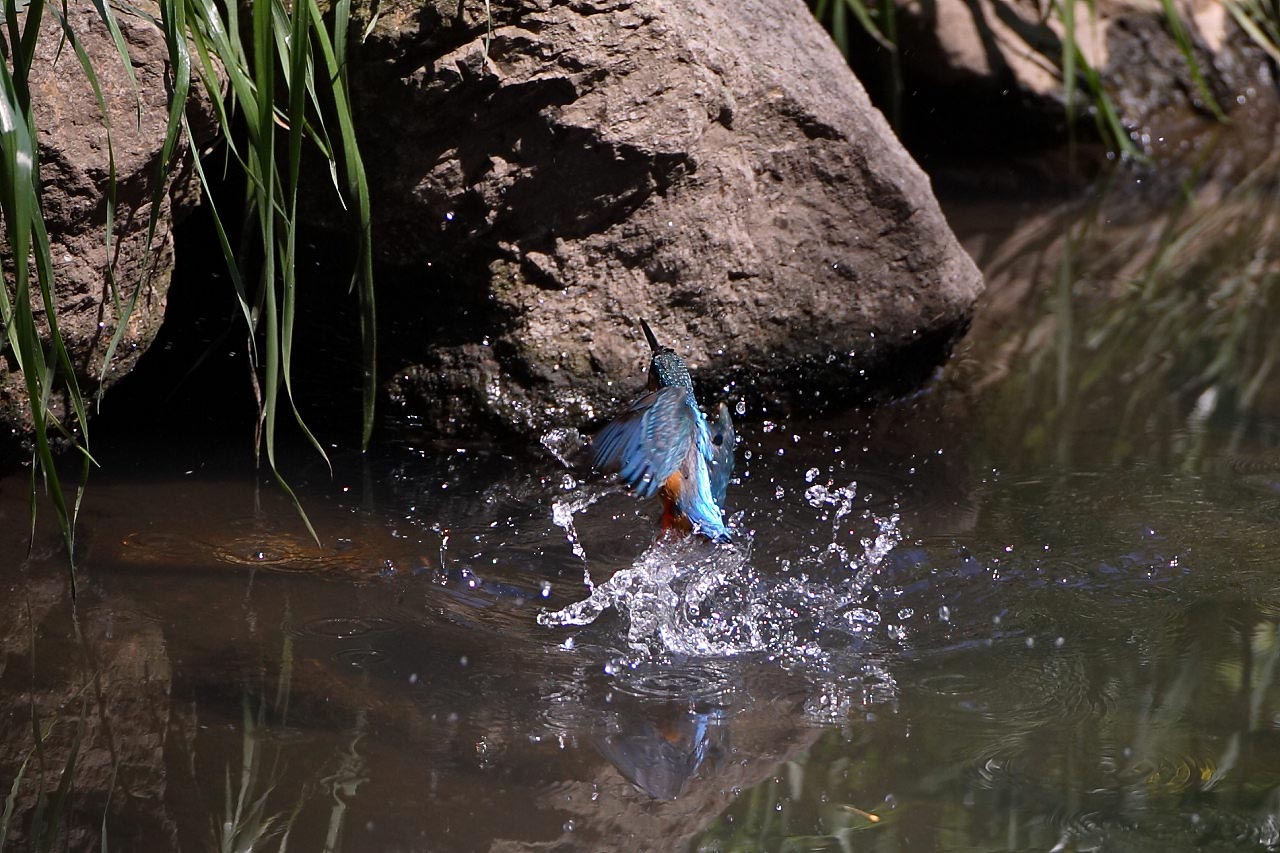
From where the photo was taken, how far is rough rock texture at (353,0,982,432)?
10.8 feet

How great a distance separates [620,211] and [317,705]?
168 centimetres

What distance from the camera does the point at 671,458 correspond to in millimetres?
2848

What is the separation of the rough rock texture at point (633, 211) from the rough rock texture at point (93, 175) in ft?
1.80

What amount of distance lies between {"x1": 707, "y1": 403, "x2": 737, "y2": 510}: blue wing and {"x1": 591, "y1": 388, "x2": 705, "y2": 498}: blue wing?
121 mm

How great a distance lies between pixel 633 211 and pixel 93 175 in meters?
1.33

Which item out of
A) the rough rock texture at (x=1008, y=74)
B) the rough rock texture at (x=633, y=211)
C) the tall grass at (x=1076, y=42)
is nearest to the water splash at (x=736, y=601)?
the rough rock texture at (x=633, y=211)

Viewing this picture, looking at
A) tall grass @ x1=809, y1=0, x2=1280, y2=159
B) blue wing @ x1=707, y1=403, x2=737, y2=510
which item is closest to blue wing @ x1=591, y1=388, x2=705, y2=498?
blue wing @ x1=707, y1=403, x2=737, y2=510

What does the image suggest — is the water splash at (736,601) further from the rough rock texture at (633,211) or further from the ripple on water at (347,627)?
the rough rock texture at (633,211)

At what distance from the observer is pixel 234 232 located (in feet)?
11.4

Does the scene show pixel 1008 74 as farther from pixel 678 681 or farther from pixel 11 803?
pixel 11 803

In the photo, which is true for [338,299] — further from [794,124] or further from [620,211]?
[794,124]

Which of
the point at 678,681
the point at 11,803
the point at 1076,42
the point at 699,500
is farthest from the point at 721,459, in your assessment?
the point at 1076,42

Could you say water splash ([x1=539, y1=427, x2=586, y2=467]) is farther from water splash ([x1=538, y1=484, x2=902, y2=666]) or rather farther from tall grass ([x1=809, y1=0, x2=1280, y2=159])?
tall grass ([x1=809, y1=0, x2=1280, y2=159])

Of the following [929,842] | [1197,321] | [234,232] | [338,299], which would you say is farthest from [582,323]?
[1197,321]
